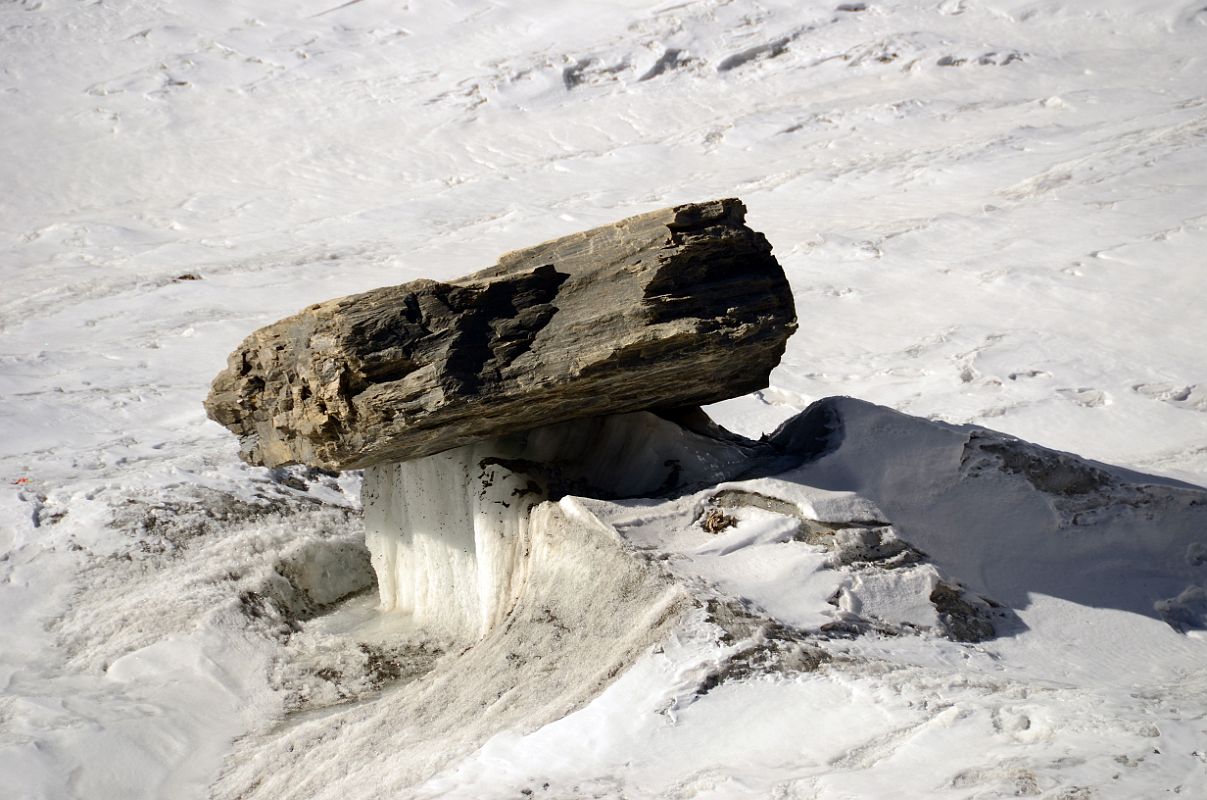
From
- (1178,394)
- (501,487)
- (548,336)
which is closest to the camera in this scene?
(548,336)

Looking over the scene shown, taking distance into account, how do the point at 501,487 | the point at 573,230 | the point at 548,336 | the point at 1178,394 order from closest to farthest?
the point at 548,336, the point at 501,487, the point at 1178,394, the point at 573,230

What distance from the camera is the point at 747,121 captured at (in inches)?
428

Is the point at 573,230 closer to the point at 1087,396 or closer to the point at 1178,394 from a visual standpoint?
the point at 1087,396

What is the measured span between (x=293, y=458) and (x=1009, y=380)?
4133 millimetres

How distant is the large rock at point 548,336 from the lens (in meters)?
3.94

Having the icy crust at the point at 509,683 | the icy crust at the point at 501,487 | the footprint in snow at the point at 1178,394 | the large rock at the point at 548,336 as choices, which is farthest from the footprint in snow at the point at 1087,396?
the icy crust at the point at 509,683

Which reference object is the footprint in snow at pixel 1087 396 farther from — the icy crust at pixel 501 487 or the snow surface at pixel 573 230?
the icy crust at pixel 501 487

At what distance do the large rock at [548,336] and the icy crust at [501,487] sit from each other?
0.86ft

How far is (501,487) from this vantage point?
4.34 meters

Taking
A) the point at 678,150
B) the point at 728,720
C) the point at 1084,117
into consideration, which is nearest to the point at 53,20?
the point at 678,150

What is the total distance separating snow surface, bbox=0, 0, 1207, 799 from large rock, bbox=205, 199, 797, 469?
1.69 feet

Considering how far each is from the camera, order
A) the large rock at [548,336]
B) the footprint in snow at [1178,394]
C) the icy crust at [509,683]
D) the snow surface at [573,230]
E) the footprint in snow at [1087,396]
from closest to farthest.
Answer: the snow surface at [573,230] < the icy crust at [509,683] < the large rock at [548,336] < the footprint in snow at [1178,394] < the footprint in snow at [1087,396]

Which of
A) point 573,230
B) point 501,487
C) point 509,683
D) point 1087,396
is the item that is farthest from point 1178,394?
point 573,230

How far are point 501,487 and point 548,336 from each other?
67 cm
